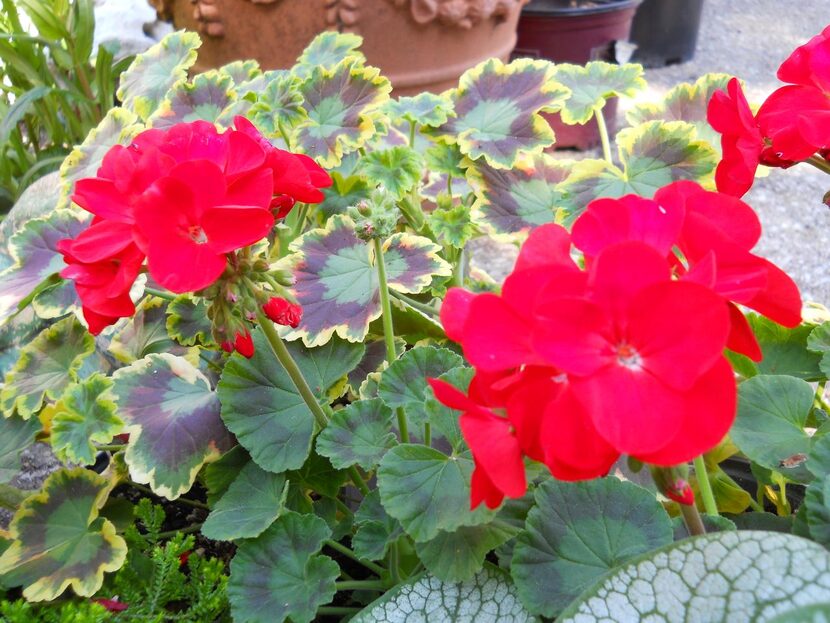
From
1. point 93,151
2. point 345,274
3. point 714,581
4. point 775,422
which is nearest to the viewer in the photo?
point 714,581

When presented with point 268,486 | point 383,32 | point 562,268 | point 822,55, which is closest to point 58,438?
point 268,486

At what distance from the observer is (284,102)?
1008mm

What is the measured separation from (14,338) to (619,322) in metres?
1.10

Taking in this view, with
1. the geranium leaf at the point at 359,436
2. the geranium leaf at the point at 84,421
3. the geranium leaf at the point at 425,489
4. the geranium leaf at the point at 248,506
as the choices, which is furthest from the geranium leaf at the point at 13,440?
the geranium leaf at the point at 425,489

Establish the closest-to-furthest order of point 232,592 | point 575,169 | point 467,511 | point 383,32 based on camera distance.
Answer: point 467,511
point 232,592
point 575,169
point 383,32

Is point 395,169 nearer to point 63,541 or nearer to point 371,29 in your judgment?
point 63,541

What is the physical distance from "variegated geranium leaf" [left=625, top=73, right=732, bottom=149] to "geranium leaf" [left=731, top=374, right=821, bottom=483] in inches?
19.2

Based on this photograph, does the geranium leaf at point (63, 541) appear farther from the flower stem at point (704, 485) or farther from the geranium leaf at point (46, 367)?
the flower stem at point (704, 485)

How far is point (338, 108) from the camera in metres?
1.08

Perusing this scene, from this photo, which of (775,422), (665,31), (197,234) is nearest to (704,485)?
(775,422)

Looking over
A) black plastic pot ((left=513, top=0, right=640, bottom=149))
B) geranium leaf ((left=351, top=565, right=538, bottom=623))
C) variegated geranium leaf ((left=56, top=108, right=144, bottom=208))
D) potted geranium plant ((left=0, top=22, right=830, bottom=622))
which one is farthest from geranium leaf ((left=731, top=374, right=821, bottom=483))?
black plastic pot ((left=513, top=0, right=640, bottom=149))

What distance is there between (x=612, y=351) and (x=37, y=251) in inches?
34.6

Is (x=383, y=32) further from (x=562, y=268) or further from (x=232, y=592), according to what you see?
(x=562, y=268)

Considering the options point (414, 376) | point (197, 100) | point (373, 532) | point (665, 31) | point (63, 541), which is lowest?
point (665, 31)
